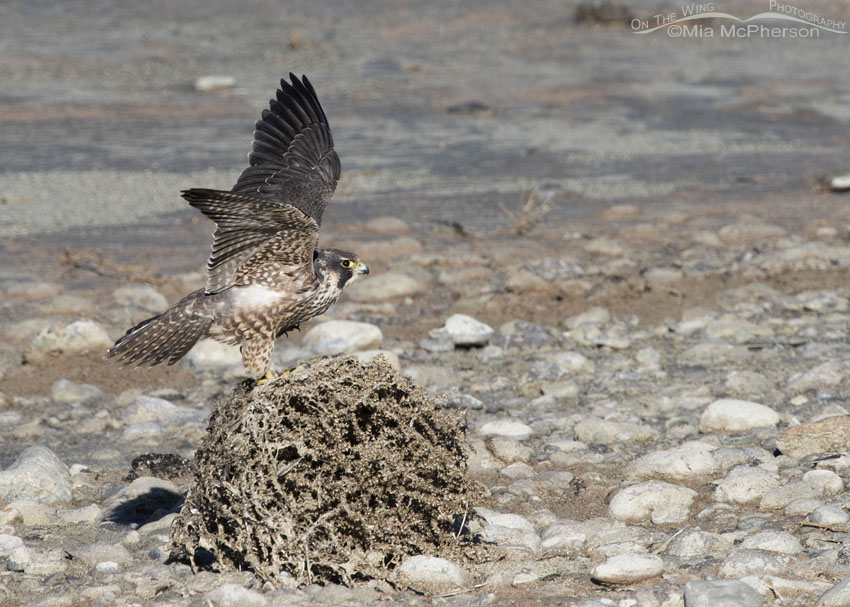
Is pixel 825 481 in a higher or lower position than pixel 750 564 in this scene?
lower

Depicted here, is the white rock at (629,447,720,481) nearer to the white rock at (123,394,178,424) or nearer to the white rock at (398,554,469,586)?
the white rock at (398,554,469,586)

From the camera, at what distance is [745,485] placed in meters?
5.07

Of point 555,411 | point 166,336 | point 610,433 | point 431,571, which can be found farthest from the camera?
point 555,411

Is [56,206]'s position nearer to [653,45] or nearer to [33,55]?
[33,55]

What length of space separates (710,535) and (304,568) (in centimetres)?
159

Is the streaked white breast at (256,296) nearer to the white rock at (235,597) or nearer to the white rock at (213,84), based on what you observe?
the white rock at (235,597)

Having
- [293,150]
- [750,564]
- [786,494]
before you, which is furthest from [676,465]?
[293,150]

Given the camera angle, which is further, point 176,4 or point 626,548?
point 176,4

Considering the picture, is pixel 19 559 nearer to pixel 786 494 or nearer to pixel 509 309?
pixel 786 494

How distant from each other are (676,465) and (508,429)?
3.46ft

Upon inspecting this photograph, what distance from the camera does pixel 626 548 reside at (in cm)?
448

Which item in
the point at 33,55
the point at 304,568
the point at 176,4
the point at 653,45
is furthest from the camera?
the point at 176,4

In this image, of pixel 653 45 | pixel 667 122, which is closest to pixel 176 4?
pixel 653 45

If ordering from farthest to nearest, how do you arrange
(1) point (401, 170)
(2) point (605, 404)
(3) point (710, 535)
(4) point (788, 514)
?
(1) point (401, 170) < (2) point (605, 404) < (4) point (788, 514) < (3) point (710, 535)
